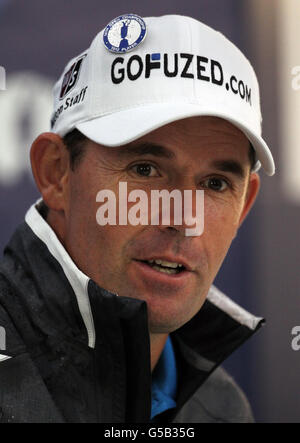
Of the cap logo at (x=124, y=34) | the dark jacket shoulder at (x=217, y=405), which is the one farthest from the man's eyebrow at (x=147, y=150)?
the dark jacket shoulder at (x=217, y=405)

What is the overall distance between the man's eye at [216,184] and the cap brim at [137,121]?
0.42ft

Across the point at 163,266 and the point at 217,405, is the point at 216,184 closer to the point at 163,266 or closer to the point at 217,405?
the point at 163,266

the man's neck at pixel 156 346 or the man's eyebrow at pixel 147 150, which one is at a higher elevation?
the man's eyebrow at pixel 147 150

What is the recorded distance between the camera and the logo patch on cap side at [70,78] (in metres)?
1.33

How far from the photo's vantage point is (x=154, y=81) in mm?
1222

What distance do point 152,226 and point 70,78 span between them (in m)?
0.42

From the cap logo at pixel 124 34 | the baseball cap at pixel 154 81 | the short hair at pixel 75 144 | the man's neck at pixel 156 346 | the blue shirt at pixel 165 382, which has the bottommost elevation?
the blue shirt at pixel 165 382

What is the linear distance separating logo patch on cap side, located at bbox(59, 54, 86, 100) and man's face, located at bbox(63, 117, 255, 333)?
0.55 feet

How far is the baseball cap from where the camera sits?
1198 mm

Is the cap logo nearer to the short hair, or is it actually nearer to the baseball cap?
the baseball cap

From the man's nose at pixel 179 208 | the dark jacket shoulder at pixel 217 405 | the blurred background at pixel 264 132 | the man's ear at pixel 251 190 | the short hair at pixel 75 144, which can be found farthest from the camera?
the blurred background at pixel 264 132

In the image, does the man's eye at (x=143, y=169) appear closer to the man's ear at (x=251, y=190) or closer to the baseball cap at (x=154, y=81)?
the baseball cap at (x=154, y=81)

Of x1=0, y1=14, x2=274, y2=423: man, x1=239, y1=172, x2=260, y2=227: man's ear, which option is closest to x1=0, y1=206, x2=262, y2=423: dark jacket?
x1=0, y1=14, x2=274, y2=423: man
